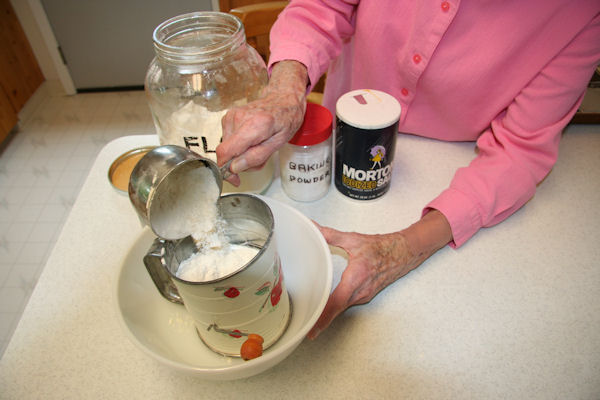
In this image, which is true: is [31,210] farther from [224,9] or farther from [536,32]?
[536,32]

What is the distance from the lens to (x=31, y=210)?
1787 mm

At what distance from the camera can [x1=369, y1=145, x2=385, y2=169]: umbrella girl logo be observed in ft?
2.14

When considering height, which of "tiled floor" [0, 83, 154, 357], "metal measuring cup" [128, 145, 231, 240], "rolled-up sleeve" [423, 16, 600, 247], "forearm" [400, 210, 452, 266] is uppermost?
"metal measuring cup" [128, 145, 231, 240]

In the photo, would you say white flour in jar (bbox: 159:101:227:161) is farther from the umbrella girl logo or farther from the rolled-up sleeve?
the rolled-up sleeve

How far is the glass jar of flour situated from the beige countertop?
195 millimetres

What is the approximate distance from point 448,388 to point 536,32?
22.9 inches

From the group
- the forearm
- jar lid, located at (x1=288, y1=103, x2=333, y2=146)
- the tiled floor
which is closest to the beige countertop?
the forearm

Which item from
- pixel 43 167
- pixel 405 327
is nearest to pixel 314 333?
pixel 405 327

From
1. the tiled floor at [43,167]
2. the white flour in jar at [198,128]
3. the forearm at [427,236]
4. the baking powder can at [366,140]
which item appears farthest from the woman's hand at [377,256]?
the tiled floor at [43,167]

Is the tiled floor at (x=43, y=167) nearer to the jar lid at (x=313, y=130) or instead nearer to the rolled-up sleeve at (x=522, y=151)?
the jar lid at (x=313, y=130)

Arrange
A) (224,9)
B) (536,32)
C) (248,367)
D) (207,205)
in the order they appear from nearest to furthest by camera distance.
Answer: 1. (248,367)
2. (207,205)
3. (536,32)
4. (224,9)

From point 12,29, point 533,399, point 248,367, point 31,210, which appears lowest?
point 31,210


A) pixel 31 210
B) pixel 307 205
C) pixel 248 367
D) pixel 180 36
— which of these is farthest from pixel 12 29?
pixel 248 367

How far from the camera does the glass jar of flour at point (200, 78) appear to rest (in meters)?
0.62
